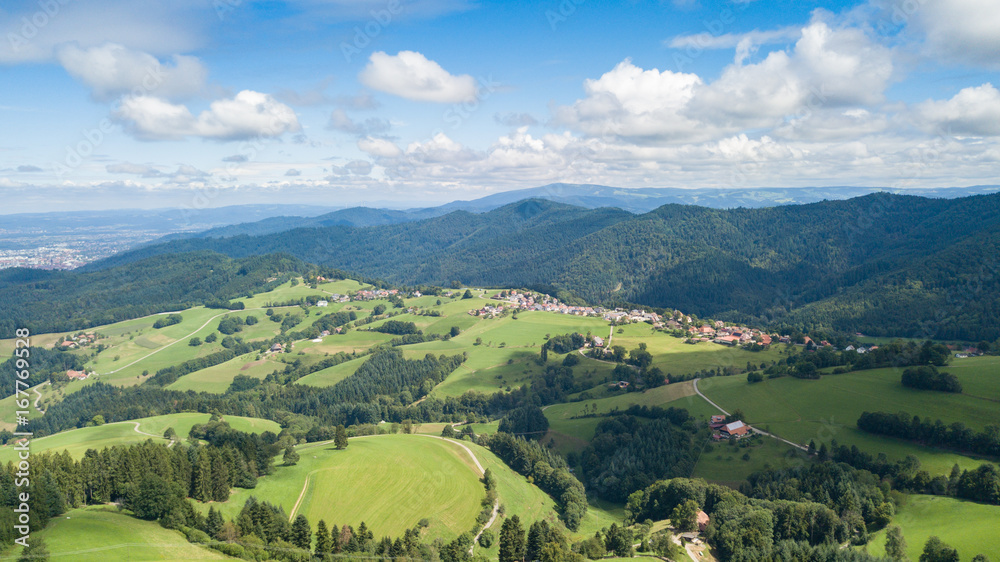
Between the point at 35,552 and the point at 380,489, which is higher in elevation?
the point at 35,552

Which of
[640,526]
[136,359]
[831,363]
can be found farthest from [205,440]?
[831,363]

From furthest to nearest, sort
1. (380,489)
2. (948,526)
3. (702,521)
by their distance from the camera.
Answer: (380,489) → (702,521) → (948,526)

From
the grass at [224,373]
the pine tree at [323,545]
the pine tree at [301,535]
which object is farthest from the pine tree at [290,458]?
the grass at [224,373]

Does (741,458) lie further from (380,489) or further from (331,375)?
(331,375)

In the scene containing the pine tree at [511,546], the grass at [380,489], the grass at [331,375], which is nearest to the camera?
the pine tree at [511,546]

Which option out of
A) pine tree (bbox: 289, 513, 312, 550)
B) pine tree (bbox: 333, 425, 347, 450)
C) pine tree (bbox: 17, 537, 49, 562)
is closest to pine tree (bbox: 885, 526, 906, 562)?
pine tree (bbox: 289, 513, 312, 550)

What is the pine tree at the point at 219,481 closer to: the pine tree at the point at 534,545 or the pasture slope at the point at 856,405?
the pine tree at the point at 534,545

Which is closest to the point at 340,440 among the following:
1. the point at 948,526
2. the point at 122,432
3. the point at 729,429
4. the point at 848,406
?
the point at 122,432
